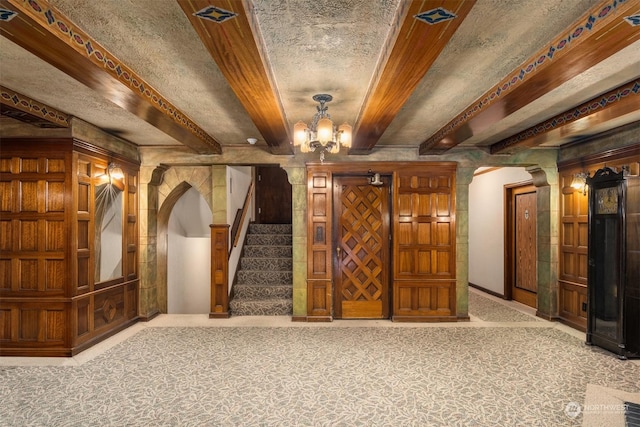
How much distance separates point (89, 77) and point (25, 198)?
219 cm

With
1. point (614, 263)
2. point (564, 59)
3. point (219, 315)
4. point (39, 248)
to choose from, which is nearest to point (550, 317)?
point (614, 263)

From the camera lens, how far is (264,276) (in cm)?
587

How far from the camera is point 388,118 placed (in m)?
3.40

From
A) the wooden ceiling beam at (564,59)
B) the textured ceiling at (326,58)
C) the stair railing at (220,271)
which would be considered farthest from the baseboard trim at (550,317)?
the stair railing at (220,271)

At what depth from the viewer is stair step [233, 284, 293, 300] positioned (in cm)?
557

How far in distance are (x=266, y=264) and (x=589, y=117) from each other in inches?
192

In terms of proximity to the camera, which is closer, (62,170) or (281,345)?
(62,170)

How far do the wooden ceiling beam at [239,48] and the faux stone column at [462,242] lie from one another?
3.13 meters

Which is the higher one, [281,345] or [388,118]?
[388,118]

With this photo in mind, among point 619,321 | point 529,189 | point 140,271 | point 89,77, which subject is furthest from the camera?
point 529,189

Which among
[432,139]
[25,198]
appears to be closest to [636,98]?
[432,139]

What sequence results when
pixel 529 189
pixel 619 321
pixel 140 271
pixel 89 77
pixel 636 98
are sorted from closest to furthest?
pixel 89 77 → pixel 636 98 → pixel 619 321 → pixel 140 271 → pixel 529 189

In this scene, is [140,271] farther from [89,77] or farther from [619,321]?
[619,321]

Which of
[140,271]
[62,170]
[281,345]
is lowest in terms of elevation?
[281,345]
